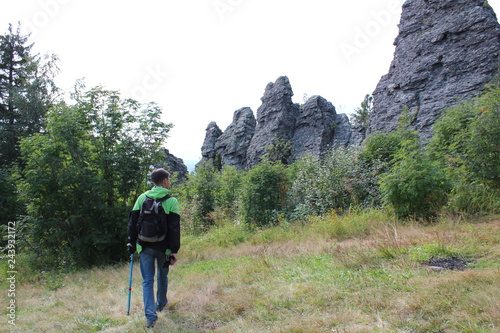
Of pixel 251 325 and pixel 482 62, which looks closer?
pixel 251 325

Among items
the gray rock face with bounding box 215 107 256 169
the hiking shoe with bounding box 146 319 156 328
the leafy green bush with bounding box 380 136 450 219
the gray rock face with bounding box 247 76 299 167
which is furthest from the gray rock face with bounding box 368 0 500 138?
the gray rock face with bounding box 215 107 256 169

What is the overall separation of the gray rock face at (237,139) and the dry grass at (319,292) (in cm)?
2894

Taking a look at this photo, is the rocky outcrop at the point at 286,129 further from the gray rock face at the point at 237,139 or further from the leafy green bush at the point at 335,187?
the leafy green bush at the point at 335,187

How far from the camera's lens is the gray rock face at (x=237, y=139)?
35.9 metres

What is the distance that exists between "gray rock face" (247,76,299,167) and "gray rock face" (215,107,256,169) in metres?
2.06

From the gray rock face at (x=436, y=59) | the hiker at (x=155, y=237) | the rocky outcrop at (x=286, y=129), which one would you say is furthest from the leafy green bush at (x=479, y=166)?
the rocky outcrop at (x=286, y=129)

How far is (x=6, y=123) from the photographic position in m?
18.7

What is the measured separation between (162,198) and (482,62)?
1850 centimetres

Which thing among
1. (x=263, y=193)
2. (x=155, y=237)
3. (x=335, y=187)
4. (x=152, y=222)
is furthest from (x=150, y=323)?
(x=335, y=187)

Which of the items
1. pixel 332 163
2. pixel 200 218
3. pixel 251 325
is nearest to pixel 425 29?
pixel 332 163

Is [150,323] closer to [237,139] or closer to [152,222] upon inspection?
[152,222]

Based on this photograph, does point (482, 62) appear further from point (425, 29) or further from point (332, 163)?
point (332, 163)

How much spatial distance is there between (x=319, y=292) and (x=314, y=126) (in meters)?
29.4

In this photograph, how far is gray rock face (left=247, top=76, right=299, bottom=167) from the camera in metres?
32.5
